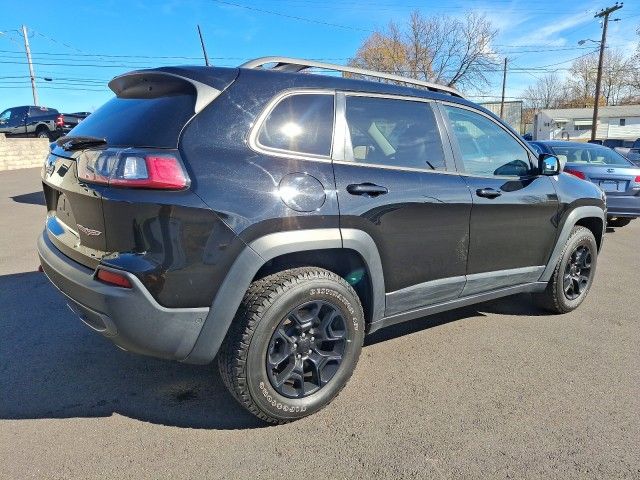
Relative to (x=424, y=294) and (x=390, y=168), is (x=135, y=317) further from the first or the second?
(x=424, y=294)

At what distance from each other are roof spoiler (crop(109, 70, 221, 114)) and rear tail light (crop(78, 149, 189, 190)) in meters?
0.32

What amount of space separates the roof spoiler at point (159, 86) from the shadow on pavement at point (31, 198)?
8509 mm

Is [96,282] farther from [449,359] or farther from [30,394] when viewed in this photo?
[449,359]

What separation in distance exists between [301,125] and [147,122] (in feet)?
2.66

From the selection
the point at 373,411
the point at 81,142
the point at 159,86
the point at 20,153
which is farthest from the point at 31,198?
the point at 373,411

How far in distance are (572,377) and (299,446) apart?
1964 mm

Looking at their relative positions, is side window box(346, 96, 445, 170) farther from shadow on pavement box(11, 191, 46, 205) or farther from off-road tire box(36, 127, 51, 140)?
off-road tire box(36, 127, 51, 140)

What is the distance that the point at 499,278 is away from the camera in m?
3.55

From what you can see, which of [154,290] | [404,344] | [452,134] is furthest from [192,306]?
[452,134]

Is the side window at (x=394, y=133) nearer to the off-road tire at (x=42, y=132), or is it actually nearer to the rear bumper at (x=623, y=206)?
the rear bumper at (x=623, y=206)

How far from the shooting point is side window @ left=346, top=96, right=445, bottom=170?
9.16 ft

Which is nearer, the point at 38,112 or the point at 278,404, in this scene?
the point at 278,404

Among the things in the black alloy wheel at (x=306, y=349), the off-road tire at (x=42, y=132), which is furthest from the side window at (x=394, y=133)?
the off-road tire at (x=42, y=132)

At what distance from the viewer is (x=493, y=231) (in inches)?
133
